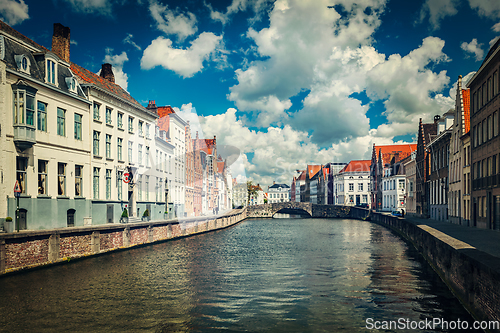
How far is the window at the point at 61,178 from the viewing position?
29870 mm

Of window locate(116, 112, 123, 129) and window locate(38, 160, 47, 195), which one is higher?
window locate(116, 112, 123, 129)

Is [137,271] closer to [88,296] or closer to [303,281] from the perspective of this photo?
[88,296]

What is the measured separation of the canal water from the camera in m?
13.1

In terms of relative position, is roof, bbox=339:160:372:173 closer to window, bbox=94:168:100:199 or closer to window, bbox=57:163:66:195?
window, bbox=94:168:100:199

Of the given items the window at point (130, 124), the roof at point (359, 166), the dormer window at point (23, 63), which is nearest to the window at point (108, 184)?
the window at point (130, 124)

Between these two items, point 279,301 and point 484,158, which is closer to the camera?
point 279,301

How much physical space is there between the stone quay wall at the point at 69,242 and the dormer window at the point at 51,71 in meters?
10.7

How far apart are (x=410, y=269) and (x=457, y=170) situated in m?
26.5

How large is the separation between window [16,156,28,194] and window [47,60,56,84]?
6177 mm

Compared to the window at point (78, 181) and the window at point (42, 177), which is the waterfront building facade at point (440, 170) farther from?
the window at point (42, 177)

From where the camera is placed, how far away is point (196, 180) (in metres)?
72.9

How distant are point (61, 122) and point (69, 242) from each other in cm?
1032

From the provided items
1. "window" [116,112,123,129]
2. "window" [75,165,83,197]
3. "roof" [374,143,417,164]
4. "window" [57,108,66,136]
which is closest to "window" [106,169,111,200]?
"window" [75,165,83,197]

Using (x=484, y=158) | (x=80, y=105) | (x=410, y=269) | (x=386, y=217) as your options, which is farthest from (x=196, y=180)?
(x=410, y=269)
